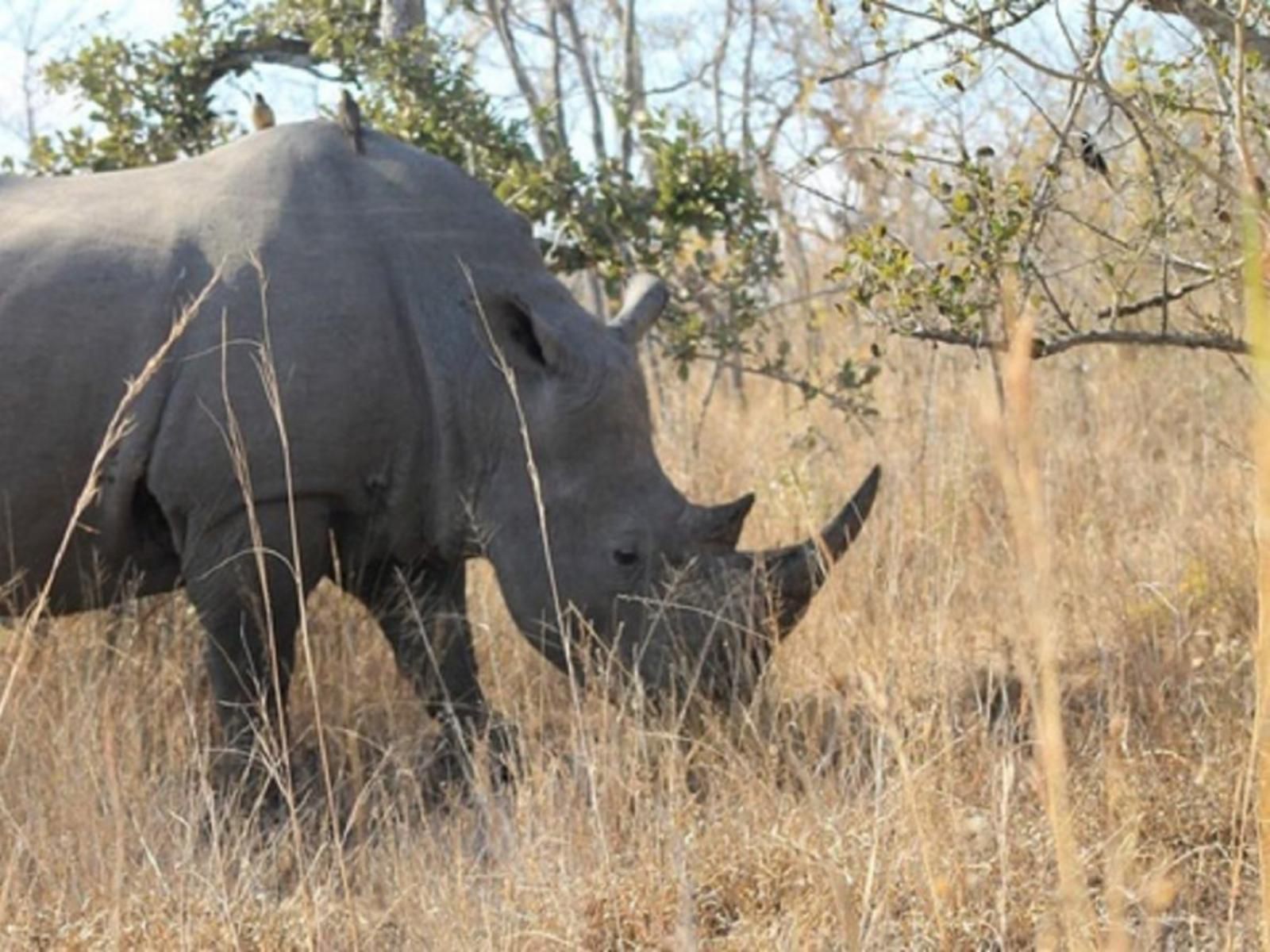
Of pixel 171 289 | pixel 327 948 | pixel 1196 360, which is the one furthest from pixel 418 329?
pixel 1196 360

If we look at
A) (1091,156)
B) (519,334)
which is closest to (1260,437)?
(1091,156)

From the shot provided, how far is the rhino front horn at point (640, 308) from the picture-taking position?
530 cm

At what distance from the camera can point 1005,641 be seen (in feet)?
17.0

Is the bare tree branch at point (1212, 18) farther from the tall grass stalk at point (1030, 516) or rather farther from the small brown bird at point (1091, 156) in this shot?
the tall grass stalk at point (1030, 516)

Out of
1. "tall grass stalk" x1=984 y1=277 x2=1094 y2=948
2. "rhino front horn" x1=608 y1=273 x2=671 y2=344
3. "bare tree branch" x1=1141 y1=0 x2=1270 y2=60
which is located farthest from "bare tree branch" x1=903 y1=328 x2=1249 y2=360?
"tall grass stalk" x1=984 y1=277 x2=1094 y2=948

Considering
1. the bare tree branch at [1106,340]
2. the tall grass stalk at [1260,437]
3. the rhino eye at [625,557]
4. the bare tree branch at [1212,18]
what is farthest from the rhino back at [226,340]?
the tall grass stalk at [1260,437]

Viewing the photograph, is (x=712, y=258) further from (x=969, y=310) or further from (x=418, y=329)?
(x=969, y=310)

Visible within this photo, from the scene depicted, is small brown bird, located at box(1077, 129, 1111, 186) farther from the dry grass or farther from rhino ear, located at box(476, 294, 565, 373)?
rhino ear, located at box(476, 294, 565, 373)

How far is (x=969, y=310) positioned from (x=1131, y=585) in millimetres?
2359

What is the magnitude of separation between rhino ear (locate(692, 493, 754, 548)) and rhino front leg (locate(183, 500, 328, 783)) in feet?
3.05

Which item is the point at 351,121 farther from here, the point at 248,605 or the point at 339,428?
the point at 248,605

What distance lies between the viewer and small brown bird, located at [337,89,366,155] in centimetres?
514

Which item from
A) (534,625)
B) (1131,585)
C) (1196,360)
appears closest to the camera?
(534,625)

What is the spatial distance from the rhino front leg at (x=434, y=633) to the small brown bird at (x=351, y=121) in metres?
1.10
